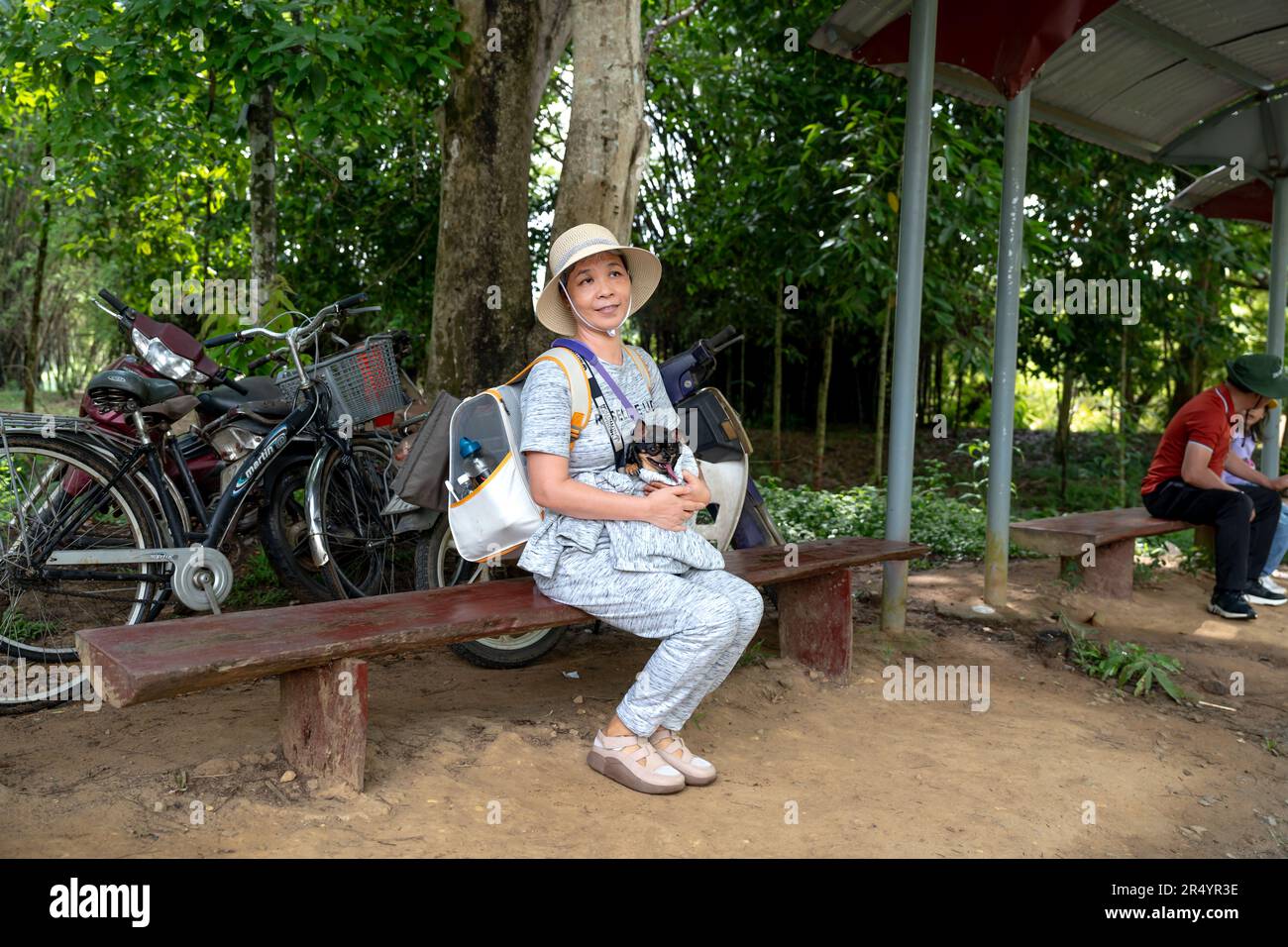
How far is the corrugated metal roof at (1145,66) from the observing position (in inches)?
233

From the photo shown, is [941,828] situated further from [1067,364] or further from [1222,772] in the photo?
[1067,364]

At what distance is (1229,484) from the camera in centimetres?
649

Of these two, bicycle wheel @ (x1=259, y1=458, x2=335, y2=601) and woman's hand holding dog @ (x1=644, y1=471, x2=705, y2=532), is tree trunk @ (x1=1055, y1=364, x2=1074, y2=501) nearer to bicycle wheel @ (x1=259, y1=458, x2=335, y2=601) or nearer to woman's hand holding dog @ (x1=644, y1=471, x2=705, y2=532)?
bicycle wheel @ (x1=259, y1=458, x2=335, y2=601)

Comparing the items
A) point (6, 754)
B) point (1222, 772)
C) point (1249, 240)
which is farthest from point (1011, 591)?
point (1249, 240)

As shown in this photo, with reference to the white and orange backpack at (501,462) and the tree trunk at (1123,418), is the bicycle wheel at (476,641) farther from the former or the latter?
the tree trunk at (1123,418)

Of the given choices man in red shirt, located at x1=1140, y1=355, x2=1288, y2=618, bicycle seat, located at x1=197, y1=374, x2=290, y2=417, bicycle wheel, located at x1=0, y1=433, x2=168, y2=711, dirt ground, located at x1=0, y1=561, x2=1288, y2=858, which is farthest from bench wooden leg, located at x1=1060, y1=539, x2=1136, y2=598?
bicycle wheel, located at x1=0, y1=433, x2=168, y2=711

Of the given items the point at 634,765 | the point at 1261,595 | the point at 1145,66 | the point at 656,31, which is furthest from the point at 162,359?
the point at 1261,595

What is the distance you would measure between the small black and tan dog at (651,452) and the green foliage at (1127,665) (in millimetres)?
2528

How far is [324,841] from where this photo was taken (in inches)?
107

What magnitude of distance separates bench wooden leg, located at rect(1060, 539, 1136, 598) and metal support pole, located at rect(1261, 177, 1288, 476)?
216 centimetres

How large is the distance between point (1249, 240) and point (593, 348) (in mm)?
10844

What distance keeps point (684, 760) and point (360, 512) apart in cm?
196

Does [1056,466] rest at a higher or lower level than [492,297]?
lower

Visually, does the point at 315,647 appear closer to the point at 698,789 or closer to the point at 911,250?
the point at 698,789
